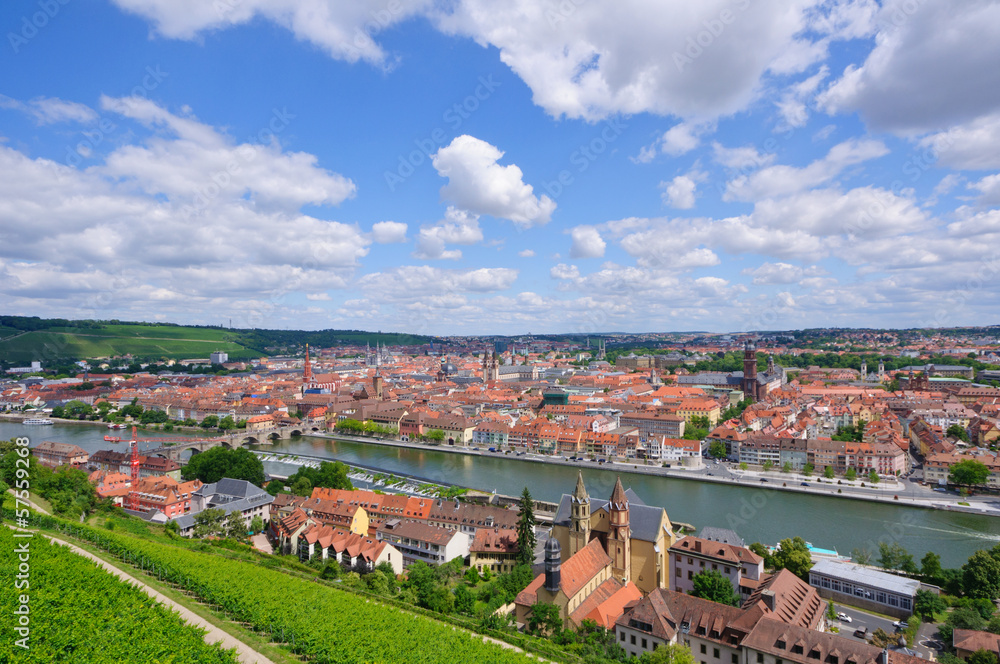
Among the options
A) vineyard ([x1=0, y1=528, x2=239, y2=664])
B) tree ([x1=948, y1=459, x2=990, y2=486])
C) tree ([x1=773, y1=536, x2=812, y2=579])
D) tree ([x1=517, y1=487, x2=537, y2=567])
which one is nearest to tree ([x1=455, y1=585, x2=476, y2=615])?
tree ([x1=517, y1=487, x2=537, y2=567])

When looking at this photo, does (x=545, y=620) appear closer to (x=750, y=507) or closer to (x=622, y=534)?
(x=622, y=534)

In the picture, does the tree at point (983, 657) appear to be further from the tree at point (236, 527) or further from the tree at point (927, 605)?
the tree at point (236, 527)

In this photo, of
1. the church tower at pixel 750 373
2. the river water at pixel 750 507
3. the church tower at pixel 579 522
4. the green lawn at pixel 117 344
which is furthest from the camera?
the green lawn at pixel 117 344

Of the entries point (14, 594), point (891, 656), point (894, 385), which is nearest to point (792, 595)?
point (891, 656)

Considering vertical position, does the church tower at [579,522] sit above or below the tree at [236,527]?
above

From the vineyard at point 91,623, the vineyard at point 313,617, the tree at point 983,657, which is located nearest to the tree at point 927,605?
the tree at point 983,657

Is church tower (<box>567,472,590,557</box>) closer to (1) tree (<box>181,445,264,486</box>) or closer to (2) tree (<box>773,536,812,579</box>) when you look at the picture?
(2) tree (<box>773,536,812,579</box>)
